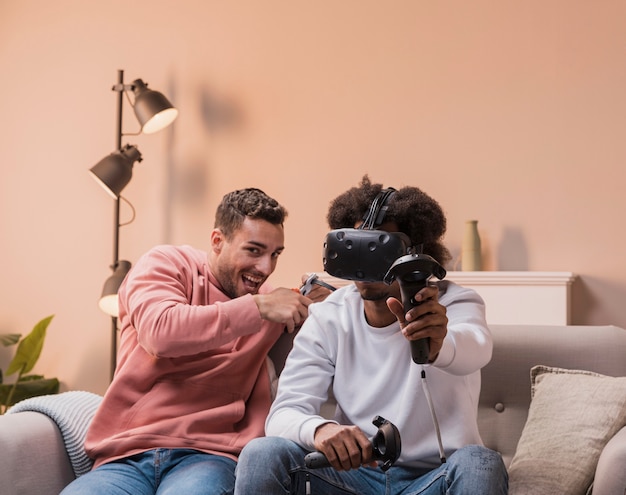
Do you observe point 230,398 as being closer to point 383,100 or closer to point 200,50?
point 383,100

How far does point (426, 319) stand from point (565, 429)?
1.99ft

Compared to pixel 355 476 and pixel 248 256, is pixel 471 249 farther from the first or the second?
pixel 355 476

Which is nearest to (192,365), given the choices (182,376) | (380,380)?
(182,376)

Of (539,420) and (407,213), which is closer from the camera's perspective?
(407,213)

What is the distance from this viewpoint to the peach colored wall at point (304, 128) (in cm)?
319

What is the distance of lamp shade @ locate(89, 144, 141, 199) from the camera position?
359cm

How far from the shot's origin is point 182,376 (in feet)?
6.66

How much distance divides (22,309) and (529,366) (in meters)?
2.81

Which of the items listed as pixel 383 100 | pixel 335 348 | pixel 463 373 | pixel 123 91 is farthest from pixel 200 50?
pixel 463 373

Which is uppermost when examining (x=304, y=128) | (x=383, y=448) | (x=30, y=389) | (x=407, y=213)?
(x=304, y=128)

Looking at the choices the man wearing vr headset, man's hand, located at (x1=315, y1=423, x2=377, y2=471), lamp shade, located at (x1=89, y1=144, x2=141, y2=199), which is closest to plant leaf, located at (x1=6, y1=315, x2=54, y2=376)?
lamp shade, located at (x1=89, y1=144, x2=141, y2=199)

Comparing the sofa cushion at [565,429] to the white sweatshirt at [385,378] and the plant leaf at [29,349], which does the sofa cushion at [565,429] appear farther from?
the plant leaf at [29,349]

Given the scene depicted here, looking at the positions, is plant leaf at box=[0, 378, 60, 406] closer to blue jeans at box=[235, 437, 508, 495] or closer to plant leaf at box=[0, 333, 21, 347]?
plant leaf at box=[0, 333, 21, 347]

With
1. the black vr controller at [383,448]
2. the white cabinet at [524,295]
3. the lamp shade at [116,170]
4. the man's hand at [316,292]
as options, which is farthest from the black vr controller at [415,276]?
the lamp shade at [116,170]
